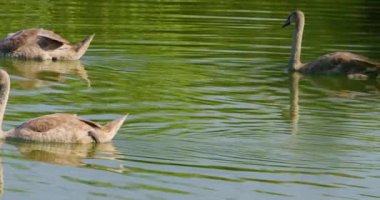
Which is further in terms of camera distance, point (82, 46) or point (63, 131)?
point (82, 46)

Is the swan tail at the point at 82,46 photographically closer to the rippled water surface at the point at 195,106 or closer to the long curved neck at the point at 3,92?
the rippled water surface at the point at 195,106

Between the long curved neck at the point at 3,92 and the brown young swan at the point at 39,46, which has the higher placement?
the long curved neck at the point at 3,92

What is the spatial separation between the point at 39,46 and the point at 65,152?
322 inches

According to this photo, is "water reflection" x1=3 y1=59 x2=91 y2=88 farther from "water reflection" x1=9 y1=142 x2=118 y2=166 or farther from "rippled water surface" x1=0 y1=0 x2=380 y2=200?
"water reflection" x1=9 y1=142 x2=118 y2=166

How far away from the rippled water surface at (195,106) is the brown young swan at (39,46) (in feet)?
0.64

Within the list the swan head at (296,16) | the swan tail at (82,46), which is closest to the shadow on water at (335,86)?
the swan head at (296,16)

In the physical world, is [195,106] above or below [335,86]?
above

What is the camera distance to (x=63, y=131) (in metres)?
17.1

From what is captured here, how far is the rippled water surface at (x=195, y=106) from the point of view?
15.4 metres

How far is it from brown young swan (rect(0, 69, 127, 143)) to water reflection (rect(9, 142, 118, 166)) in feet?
0.23

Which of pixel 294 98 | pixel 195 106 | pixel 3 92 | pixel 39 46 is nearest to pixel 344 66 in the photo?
pixel 294 98

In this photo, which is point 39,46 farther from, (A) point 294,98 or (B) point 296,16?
(A) point 294,98

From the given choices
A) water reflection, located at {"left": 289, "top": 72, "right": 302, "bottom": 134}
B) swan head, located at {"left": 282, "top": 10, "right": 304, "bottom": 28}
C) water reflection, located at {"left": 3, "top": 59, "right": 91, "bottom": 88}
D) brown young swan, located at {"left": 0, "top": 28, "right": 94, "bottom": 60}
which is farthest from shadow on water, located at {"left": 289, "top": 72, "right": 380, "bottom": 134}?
brown young swan, located at {"left": 0, "top": 28, "right": 94, "bottom": 60}

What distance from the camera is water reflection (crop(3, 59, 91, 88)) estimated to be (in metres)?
22.1
